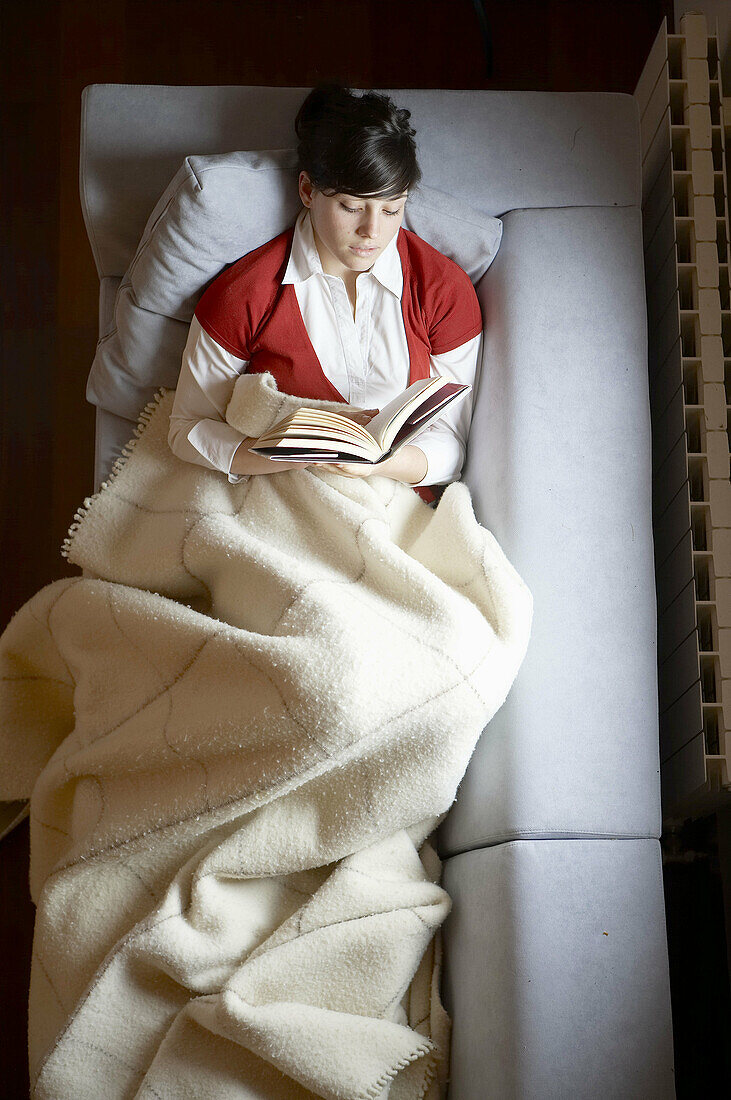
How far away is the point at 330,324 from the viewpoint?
137 cm

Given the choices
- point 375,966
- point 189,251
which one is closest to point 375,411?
point 189,251

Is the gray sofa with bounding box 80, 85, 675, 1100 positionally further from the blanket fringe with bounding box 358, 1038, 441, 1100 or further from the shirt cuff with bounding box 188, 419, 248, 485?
the shirt cuff with bounding box 188, 419, 248, 485

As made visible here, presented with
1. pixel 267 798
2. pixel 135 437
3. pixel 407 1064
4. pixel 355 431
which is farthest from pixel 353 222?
pixel 407 1064

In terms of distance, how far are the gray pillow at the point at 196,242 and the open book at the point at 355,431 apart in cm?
29

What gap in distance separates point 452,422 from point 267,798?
0.66m

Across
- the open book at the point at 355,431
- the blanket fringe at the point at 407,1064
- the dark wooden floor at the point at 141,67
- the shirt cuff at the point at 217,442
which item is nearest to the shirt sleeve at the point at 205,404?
the shirt cuff at the point at 217,442

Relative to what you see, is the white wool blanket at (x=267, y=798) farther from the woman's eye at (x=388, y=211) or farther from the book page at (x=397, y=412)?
the woman's eye at (x=388, y=211)

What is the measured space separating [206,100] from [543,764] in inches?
44.2

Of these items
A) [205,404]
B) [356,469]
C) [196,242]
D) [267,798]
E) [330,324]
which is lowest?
[267,798]

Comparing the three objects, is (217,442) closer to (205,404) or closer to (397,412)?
(205,404)

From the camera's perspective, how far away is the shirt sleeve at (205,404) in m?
1.34

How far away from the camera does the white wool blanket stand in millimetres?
1135

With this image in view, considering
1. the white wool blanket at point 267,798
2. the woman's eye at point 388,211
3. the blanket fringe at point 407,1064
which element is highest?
the woman's eye at point 388,211

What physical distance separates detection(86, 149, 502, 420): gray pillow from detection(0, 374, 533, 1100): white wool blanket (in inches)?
7.6
